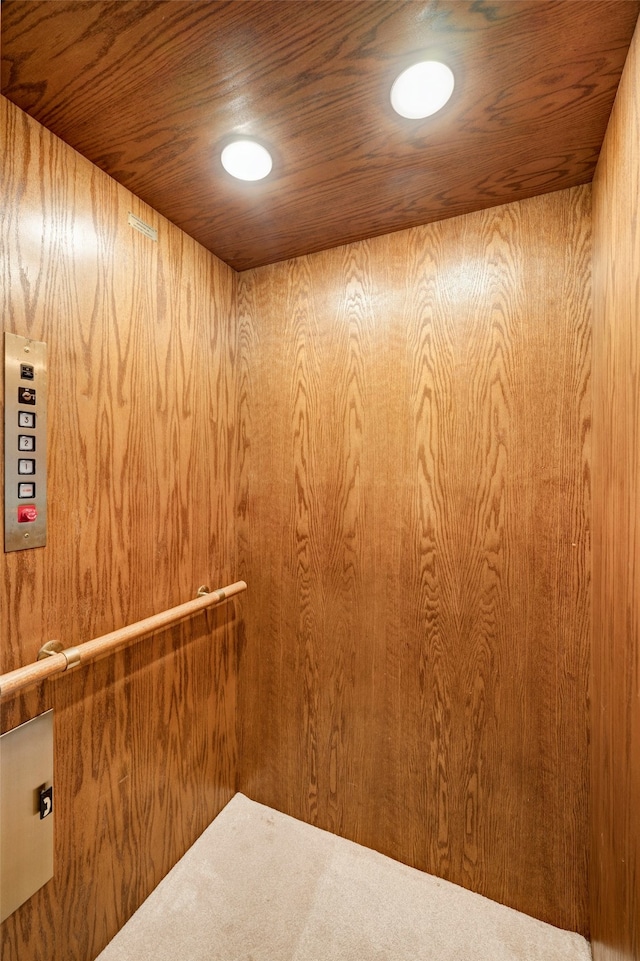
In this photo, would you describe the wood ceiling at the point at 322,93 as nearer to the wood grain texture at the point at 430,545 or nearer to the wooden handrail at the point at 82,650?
the wood grain texture at the point at 430,545

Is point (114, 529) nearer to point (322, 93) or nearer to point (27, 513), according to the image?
point (27, 513)

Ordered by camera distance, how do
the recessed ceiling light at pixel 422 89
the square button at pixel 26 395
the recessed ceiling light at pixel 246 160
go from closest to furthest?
the recessed ceiling light at pixel 422 89
the square button at pixel 26 395
the recessed ceiling light at pixel 246 160

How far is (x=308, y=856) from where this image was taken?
151 centimetres

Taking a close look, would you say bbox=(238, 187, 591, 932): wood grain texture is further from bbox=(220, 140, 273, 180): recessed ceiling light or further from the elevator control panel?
the elevator control panel

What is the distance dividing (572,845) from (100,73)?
2.50 metres

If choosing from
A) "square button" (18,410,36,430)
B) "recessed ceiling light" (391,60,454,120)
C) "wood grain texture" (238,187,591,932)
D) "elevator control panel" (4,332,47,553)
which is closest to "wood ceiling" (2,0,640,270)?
"recessed ceiling light" (391,60,454,120)

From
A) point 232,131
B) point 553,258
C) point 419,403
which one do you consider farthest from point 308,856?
point 232,131

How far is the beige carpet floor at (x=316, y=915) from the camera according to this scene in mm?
1199

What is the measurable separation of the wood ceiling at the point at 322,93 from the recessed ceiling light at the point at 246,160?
1.1 inches

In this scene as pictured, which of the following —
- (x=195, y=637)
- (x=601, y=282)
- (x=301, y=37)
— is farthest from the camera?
(x=195, y=637)

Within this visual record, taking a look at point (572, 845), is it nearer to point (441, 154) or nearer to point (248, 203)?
point (441, 154)

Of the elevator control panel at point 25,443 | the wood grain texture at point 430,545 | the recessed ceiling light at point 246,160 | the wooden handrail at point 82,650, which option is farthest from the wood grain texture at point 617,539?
the elevator control panel at point 25,443

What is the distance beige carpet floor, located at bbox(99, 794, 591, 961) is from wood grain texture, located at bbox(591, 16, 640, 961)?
0.30 metres

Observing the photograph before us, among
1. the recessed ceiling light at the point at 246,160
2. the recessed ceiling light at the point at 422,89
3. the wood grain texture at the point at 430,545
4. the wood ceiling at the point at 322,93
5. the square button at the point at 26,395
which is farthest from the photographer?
the wood grain texture at the point at 430,545
